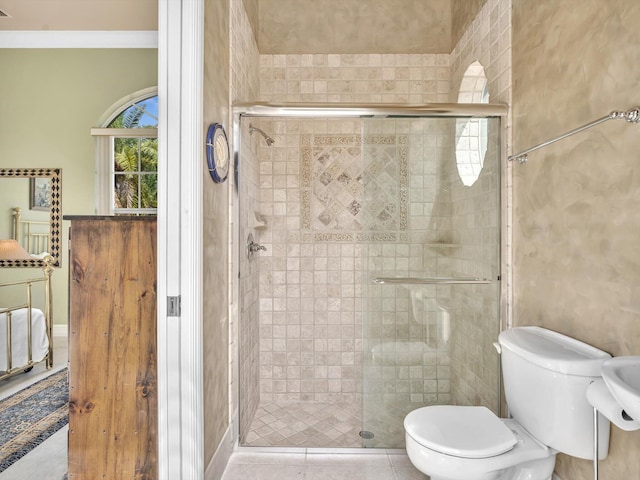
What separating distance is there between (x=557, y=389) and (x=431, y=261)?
34.2 inches

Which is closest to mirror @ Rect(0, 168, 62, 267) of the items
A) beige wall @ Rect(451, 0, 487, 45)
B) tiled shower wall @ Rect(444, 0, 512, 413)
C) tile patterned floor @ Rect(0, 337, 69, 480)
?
tile patterned floor @ Rect(0, 337, 69, 480)

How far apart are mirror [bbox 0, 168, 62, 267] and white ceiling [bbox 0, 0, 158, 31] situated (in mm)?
1215

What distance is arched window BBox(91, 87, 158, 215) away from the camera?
3.79 metres

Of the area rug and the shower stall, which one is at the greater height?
the shower stall

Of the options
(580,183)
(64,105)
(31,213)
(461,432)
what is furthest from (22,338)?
(580,183)

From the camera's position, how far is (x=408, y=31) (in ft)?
9.52

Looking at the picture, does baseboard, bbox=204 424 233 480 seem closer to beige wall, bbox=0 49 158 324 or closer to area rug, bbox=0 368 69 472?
area rug, bbox=0 368 69 472

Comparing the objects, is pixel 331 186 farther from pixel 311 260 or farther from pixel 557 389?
pixel 557 389

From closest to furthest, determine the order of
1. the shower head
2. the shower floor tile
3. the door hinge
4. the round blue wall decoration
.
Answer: the door hinge → the round blue wall decoration → the shower floor tile → the shower head

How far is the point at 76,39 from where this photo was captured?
353cm

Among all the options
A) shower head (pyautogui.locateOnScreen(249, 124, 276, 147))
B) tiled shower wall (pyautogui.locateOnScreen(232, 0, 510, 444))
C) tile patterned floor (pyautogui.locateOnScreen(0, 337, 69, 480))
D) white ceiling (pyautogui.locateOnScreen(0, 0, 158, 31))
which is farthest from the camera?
white ceiling (pyautogui.locateOnScreen(0, 0, 158, 31))

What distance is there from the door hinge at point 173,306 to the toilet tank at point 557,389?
4.25 feet

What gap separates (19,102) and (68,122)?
18.0 inches

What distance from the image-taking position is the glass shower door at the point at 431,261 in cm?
208
